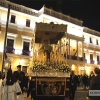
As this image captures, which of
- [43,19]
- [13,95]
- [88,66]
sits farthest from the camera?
[88,66]

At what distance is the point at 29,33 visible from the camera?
25.5 metres

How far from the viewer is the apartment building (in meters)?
23.3

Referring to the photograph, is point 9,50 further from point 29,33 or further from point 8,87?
point 8,87

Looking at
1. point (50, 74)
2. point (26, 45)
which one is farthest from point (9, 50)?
point (50, 74)

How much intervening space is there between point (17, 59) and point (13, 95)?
1730 cm

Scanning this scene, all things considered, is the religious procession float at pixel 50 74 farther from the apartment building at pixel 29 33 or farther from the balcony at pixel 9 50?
the balcony at pixel 9 50

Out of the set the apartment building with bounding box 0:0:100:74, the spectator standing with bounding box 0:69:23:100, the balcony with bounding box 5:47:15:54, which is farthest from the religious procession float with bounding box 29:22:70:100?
the balcony with bounding box 5:47:15:54

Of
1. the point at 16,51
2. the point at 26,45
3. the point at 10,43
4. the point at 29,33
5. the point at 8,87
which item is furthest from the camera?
the point at 29,33

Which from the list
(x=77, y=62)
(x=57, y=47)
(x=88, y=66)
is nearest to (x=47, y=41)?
(x=57, y=47)

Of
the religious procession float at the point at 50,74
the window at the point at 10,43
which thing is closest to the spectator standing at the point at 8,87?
the religious procession float at the point at 50,74

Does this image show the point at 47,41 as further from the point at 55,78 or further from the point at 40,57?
the point at 55,78

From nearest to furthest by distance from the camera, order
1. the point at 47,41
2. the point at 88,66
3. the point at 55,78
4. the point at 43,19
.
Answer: the point at 55,78
the point at 47,41
the point at 43,19
the point at 88,66

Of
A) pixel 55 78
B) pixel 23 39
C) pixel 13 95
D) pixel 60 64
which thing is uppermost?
pixel 23 39

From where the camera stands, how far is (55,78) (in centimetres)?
868
